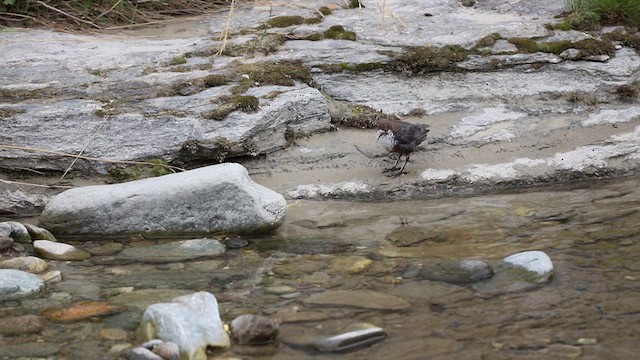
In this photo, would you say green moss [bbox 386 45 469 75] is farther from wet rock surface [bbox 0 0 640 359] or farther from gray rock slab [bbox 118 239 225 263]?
gray rock slab [bbox 118 239 225 263]

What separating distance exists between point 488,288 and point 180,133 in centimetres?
270

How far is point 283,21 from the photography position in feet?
24.9

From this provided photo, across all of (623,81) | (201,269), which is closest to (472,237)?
(201,269)

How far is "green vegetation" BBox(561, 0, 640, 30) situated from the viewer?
752cm

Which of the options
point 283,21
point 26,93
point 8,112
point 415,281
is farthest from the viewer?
point 283,21

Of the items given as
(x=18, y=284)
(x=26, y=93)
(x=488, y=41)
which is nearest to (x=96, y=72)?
(x=26, y=93)

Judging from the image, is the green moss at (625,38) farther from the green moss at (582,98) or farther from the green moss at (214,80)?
the green moss at (214,80)

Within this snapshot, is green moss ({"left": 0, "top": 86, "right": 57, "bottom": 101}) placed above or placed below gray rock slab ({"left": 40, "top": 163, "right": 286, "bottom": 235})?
above

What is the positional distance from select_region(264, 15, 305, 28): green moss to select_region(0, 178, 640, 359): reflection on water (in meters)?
2.33

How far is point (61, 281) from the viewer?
Answer: 4461mm

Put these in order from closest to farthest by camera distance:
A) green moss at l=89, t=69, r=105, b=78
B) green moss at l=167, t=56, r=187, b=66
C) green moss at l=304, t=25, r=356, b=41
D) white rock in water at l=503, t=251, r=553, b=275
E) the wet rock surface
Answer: the wet rock surface → white rock in water at l=503, t=251, r=553, b=275 → green moss at l=89, t=69, r=105, b=78 → green moss at l=167, t=56, r=187, b=66 → green moss at l=304, t=25, r=356, b=41

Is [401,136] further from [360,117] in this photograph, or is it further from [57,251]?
[57,251]

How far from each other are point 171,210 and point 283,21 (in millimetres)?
2952

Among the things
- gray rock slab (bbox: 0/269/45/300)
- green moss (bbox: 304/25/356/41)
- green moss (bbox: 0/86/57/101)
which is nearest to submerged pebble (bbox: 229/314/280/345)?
gray rock slab (bbox: 0/269/45/300)
